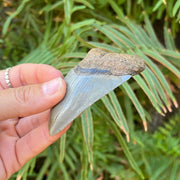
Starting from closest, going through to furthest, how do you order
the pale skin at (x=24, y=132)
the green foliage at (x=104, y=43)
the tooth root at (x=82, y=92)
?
the tooth root at (x=82, y=92) < the pale skin at (x=24, y=132) < the green foliage at (x=104, y=43)

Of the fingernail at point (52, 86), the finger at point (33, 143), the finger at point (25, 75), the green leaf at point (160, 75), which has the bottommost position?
the finger at point (33, 143)

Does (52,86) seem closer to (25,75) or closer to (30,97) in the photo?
(30,97)

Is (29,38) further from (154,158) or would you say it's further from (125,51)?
(154,158)

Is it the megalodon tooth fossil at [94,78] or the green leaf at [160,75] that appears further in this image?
the green leaf at [160,75]

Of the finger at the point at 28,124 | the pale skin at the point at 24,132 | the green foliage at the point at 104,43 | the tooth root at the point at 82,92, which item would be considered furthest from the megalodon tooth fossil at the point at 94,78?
the green foliage at the point at 104,43

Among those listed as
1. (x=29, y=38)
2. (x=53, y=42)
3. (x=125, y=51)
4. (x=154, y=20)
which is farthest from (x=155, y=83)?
(x=29, y=38)

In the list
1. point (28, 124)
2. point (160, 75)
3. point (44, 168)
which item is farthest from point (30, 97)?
point (44, 168)

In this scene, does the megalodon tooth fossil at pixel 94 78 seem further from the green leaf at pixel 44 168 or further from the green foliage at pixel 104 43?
the green leaf at pixel 44 168
